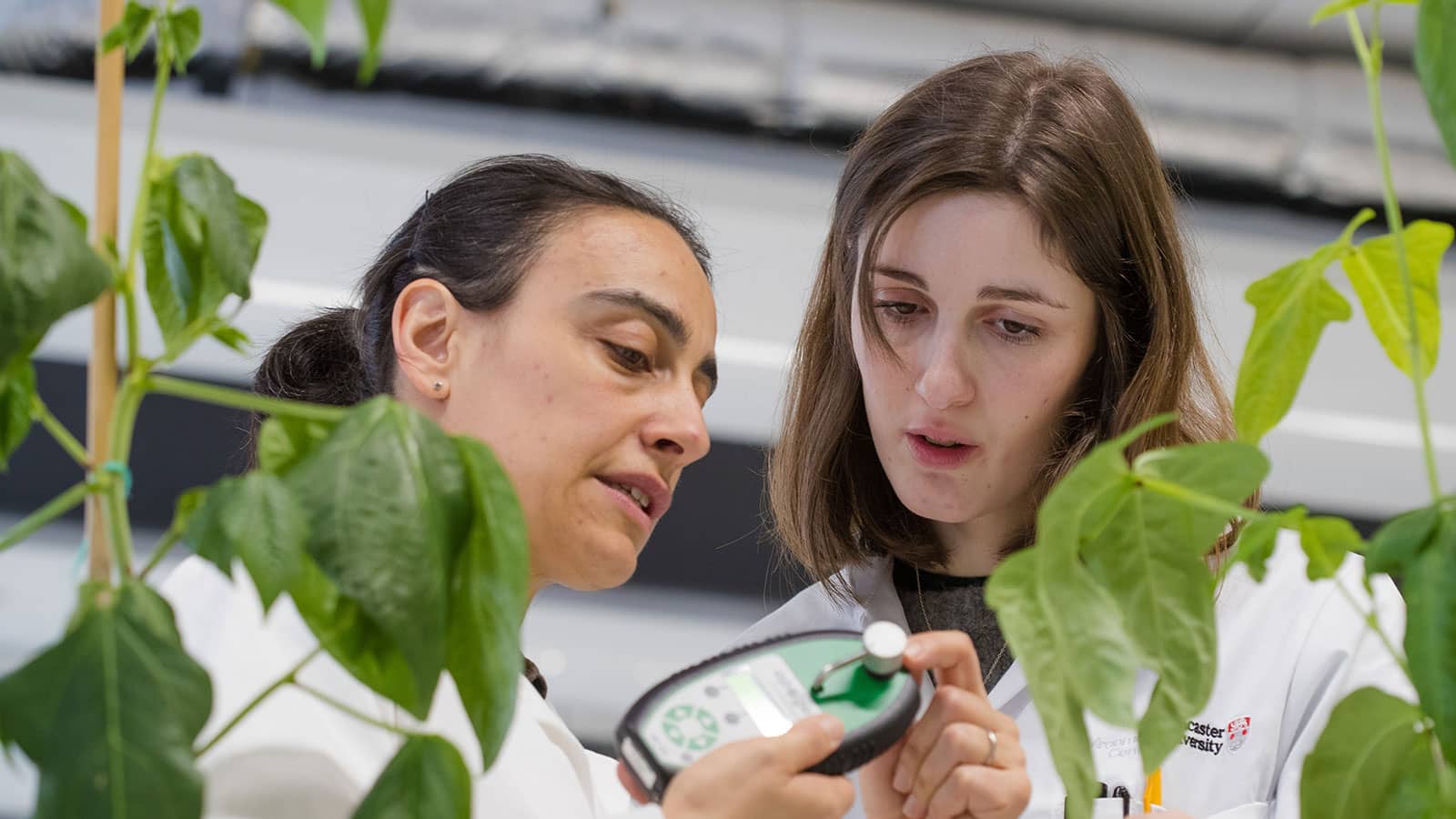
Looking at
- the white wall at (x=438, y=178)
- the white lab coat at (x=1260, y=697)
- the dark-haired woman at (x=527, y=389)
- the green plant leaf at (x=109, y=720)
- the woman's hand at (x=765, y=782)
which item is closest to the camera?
the green plant leaf at (x=109, y=720)

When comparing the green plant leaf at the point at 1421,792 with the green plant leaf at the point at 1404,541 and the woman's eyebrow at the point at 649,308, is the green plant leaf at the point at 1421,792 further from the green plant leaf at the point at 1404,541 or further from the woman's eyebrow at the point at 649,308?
the woman's eyebrow at the point at 649,308

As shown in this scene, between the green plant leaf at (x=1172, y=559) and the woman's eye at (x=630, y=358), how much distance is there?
2.07 feet

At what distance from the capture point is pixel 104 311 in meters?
0.56

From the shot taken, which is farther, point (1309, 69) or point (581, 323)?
point (1309, 69)

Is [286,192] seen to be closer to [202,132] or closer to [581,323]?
[202,132]

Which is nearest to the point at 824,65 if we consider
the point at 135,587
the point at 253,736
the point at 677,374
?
the point at 677,374

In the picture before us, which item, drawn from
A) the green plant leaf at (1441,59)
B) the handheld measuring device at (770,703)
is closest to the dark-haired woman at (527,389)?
the handheld measuring device at (770,703)

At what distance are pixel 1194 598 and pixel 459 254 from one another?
2.71ft

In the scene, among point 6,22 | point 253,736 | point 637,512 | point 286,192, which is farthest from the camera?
point 286,192

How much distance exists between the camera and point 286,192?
120 inches

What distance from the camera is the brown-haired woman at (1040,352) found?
1196mm

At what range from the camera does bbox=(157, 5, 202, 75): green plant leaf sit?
57 centimetres

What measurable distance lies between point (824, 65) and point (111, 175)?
2.47 meters

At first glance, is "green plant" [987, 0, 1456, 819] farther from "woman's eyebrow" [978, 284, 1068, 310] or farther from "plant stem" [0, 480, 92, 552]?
"woman's eyebrow" [978, 284, 1068, 310]
